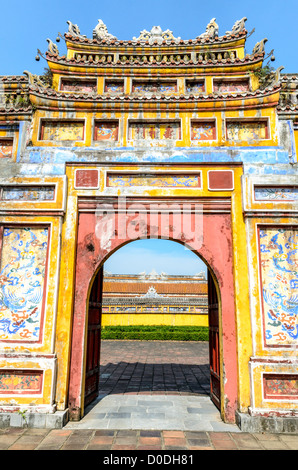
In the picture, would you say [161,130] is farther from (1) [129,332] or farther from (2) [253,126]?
(1) [129,332]

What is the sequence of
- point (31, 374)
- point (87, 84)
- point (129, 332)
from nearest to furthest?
point (31, 374)
point (87, 84)
point (129, 332)

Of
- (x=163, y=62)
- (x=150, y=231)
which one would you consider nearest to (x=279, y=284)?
(x=150, y=231)

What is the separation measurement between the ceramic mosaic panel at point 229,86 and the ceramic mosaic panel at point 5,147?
3963mm

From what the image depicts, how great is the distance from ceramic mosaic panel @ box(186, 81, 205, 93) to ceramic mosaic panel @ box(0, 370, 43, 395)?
5695mm

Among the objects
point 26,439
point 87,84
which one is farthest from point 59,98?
point 26,439

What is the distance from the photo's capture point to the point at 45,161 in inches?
209

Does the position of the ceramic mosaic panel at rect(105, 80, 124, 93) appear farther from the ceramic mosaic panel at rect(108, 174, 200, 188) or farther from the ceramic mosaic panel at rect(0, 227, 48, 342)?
the ceramic mosaic panel at rect(0, 227, 48, 342)

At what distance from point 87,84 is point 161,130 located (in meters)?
1.97

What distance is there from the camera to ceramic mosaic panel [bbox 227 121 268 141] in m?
5.52

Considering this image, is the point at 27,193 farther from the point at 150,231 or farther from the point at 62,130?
the point at 150,231

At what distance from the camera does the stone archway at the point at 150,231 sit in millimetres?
4945

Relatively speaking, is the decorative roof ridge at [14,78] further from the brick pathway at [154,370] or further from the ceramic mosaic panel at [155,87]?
the brick pathway at [154,370]
